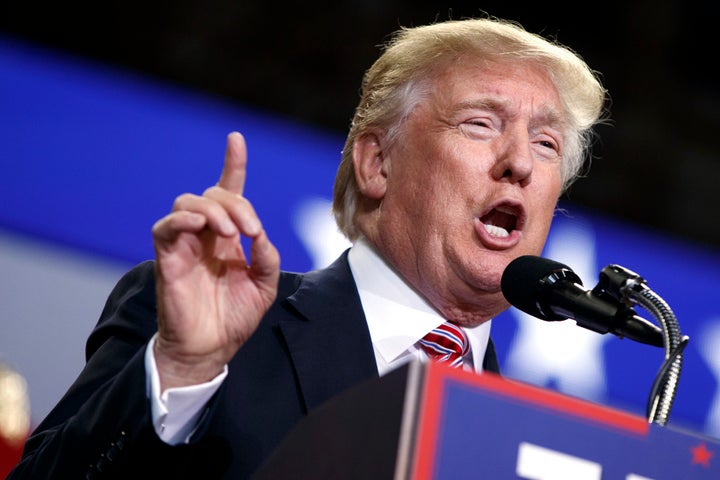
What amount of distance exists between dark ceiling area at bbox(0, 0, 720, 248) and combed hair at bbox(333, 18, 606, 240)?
132 cm

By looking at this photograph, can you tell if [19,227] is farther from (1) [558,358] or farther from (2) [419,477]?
(2) [419,477]

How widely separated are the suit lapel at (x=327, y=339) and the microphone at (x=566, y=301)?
0.24 m

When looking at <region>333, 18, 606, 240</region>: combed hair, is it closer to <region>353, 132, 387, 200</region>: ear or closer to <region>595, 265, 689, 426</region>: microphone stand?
<region>353, 132, 387, 200</region>: ear

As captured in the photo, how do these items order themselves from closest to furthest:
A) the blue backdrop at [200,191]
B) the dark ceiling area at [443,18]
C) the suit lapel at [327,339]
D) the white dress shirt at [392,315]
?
1. the suit lapel at [327,339]
2. the white dress shirt at [392,315]
3. the blue backdrop at [200,191]
4. the dark ceiling area at [443,18]

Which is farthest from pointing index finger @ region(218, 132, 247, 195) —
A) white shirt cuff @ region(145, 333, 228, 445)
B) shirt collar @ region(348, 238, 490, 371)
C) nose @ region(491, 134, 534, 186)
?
nose @ region(491, 134, 534, 186)

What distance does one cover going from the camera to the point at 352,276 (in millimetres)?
1548

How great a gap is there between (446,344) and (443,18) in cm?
202

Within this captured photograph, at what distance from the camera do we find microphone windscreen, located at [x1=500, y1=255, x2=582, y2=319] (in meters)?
1.15

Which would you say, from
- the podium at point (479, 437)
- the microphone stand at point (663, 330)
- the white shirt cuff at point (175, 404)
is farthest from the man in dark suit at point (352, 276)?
the microphone stand at point (663, 330)

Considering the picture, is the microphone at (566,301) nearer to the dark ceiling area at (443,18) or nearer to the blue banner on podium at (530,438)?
the blue banner on podium at (530,438)

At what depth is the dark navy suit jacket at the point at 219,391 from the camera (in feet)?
3.43

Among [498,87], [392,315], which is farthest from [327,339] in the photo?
[498,87]

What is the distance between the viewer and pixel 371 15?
131 inches

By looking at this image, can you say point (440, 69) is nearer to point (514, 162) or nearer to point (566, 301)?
point (514, 162)
